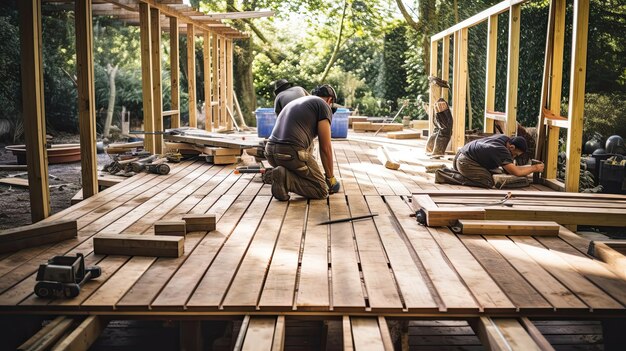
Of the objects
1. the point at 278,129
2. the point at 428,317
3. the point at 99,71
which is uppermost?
the point at 99,71

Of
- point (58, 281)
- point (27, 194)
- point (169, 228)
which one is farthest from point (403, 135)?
point (58, 281)

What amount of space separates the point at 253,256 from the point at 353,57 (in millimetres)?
21766

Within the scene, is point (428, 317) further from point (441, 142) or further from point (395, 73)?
point (395, 73)

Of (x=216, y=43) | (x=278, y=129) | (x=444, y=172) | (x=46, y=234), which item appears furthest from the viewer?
(x=216, y=43)

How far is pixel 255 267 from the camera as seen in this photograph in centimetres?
417

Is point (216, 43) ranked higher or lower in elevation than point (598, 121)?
higher

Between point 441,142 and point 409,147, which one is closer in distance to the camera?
point 441,142

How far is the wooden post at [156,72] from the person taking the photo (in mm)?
10242

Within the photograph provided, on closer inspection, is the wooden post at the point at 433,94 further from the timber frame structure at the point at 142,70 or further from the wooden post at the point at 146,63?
the wooden post at the point at 146,63

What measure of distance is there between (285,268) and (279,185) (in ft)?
8.67

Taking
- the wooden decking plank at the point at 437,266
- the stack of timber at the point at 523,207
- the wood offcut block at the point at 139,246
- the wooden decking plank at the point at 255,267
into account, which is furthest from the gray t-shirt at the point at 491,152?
the wood offcut block at the point at 139,246

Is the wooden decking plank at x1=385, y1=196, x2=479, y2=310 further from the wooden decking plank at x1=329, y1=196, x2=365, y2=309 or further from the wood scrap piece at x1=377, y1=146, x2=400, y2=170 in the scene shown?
the wood scrap piece at x1=377, y1=146, x2=400, y2=170

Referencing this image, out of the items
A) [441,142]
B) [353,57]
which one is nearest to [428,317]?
[441,142]

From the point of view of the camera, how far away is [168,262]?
4297mm
